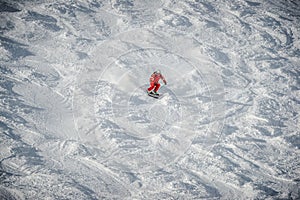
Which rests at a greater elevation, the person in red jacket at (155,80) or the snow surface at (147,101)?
the person in red jacket at (155,80)

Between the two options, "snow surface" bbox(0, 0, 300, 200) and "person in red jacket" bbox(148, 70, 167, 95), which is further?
"snow surface" bbox(0, 0, 300, 200)

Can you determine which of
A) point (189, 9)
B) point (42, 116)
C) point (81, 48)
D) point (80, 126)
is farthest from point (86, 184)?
point (189, 9)

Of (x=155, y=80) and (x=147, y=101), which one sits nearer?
(x=155, y=80)

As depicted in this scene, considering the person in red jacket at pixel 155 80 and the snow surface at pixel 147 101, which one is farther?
the snow surface at pixel 147 101

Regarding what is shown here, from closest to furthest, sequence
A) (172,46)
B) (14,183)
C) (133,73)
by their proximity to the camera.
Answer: (14,183) → (133,73) → (172,46)

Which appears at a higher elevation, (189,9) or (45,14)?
(189,9)

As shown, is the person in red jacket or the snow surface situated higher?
the person in red jacket

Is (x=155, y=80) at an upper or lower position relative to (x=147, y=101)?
upper

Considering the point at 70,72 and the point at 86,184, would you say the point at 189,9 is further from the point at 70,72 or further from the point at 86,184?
the point at 86,184
